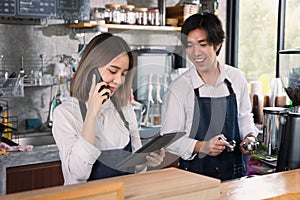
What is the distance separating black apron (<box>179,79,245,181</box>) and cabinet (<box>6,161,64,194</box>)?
1116mm

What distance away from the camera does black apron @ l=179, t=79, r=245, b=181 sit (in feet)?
6.95

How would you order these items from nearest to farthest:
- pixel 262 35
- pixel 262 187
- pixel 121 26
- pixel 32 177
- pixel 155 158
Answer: pixel 262 187, pixel 155 158, pixel 32 177, pixel 121 26, pixel 262 35

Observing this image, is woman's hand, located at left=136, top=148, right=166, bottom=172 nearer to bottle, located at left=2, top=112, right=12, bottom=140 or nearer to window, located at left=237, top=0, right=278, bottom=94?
bottle, located at left=2, top=112, right=12, bottom=140

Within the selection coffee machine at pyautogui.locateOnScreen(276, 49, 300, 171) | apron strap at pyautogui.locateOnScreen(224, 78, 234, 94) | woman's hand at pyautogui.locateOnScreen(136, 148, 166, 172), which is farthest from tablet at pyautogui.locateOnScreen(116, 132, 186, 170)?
apron strap at pyautogui.locateOnScreen(224, 78, 234, 94)

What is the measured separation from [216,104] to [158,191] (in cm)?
117

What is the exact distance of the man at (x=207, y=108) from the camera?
1964mm

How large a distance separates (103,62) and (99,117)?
194 mm

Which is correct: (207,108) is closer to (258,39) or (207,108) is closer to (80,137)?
(80,137)

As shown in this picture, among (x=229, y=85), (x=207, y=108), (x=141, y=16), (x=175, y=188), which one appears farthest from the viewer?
(x=141, y=16)

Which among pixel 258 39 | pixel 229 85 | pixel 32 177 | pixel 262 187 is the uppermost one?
pixel 258 39

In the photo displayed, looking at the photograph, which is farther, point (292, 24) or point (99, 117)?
point (292, 24)

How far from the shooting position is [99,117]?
1.52 meters

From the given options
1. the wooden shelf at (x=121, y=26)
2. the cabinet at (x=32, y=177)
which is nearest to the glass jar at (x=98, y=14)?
the wooden shelf at (x=121, y=26)

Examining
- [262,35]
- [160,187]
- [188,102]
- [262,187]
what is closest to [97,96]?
[160,187]
